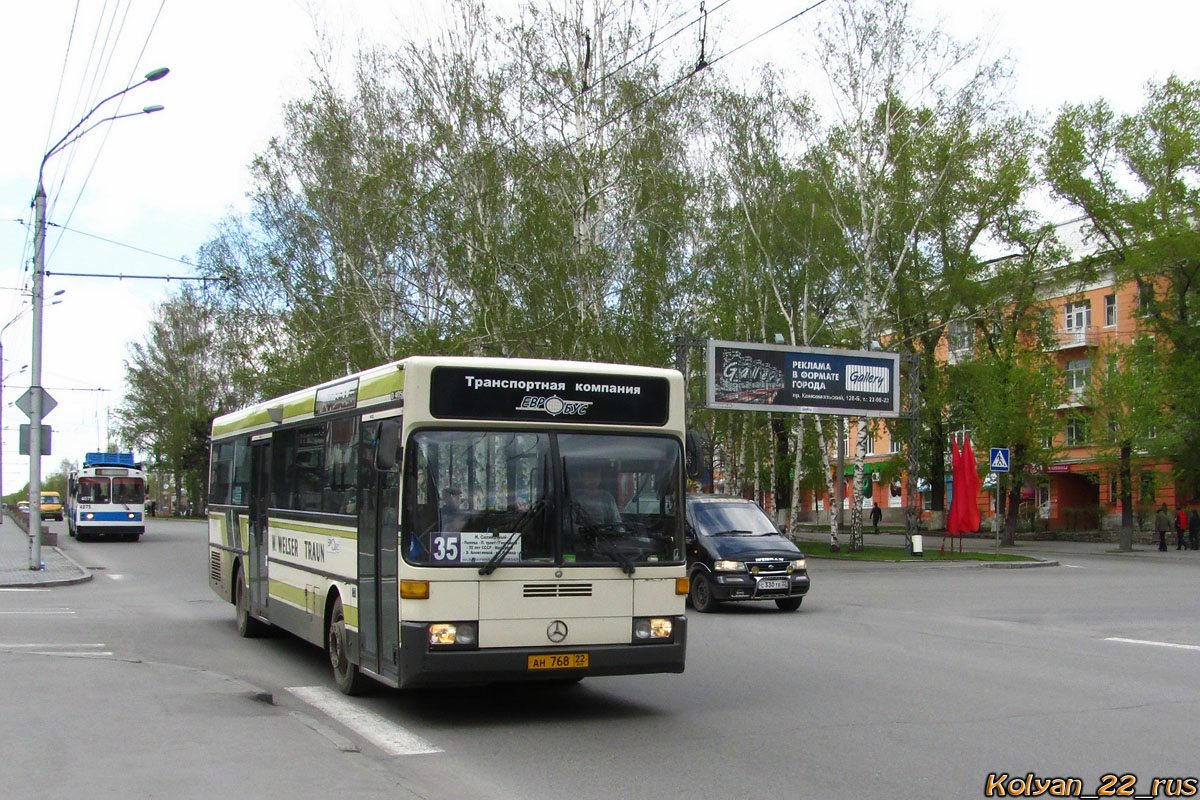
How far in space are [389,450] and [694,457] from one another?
2.49 meters

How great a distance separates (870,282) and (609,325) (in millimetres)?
10171

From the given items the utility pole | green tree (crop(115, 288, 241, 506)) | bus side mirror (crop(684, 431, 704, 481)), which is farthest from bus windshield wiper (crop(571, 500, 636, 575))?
green tree (crop(115, 288, 241, 506))

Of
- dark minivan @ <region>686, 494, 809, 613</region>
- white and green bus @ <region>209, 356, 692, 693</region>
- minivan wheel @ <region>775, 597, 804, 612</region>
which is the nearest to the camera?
white and green bus @ <region>209, 356, 692, 693</region>

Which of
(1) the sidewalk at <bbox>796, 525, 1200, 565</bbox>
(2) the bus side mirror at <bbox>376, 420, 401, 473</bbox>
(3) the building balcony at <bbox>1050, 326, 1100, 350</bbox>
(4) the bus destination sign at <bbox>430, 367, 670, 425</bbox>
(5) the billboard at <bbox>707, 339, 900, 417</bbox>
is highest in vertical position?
(3) the building balcony at <bbox>1050, 326, 1100, 350</bbox>

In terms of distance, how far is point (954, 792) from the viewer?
268 inches

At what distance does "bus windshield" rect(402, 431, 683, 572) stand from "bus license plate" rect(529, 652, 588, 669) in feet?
2.25

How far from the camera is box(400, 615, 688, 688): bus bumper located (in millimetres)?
8617

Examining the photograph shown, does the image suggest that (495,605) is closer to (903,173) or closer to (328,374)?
(328,374)

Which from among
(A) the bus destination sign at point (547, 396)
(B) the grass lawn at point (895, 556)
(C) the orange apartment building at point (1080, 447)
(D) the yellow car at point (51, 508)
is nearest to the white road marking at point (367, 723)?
(A) the bus destination sign at point (547, 396)

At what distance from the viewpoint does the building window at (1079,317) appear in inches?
2371

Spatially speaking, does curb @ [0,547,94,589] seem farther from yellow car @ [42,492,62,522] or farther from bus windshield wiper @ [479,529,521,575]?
yellow car @ [42,492,62,522]

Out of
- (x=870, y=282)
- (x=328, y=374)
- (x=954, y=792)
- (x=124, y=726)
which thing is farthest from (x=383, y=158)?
(x=954, y=792)

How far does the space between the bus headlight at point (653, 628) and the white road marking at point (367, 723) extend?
183 cm

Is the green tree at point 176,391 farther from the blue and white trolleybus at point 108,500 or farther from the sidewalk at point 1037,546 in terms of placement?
the sidewalk at point 1037,546
